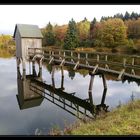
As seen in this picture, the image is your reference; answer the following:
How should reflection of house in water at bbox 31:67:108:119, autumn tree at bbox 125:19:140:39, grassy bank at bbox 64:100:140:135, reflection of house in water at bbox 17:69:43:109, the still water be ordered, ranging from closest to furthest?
grassy bank at bbox 64:100:140:135
the still water
reflection of house in water at bbox 31:67:108:119
reflection of house in water at bbox 17:69:43:109
autumn tree at bbox 125:19:140:39

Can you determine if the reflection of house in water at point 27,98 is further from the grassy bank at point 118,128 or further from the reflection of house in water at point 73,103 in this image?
the grassy bank at point 118,128

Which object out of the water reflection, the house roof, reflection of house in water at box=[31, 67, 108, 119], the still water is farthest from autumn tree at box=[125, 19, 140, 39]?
reflection of house in water at box=[31, 67, 108, 119]

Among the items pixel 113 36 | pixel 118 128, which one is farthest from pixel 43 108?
pixel 113 36

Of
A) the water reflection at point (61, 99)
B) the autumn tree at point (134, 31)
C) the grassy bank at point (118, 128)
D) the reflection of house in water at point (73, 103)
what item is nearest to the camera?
the grassy bank at point (118, 128)

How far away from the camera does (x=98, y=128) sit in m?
7.76

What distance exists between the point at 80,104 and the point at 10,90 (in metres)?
9.04

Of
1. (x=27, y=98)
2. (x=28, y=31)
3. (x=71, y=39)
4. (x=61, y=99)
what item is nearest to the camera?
(x=61, y=99)

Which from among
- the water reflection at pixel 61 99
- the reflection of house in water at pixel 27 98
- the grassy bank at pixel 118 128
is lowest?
the reflection of house in water at pixel 27 98

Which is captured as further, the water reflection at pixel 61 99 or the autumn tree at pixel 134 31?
the autumn tree at pixel 134 31

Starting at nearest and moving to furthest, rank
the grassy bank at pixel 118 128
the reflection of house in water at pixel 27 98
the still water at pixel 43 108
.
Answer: the grassy bank at pixel 118 128 → the still water at pixel 43 108 → the reflection of house in water at pixel 27 98

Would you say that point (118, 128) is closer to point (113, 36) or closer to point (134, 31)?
point (113, 36)

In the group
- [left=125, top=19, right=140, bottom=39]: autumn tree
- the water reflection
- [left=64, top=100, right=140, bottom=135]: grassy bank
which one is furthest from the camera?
[left=125, top=19, right=140, bottom=39]: autumn tree

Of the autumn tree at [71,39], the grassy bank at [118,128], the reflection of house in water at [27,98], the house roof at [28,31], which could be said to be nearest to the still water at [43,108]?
the reflection of house in water at [27,98]

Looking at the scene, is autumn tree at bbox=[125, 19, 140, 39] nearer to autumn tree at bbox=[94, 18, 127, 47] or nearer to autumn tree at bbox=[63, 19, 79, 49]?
autumn tree at bbox=[94, 18, 127, 47]
